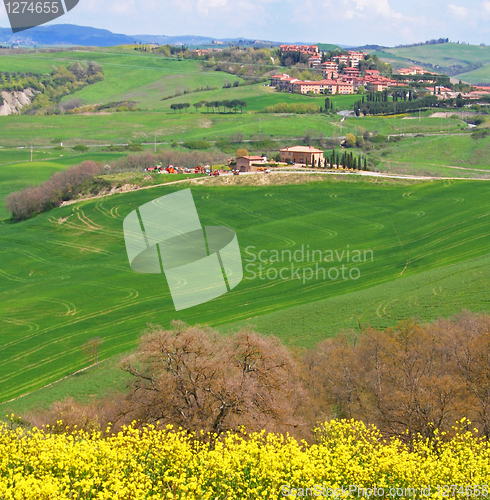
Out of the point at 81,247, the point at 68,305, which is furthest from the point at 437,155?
the point at 68,305

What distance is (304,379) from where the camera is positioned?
37.5 meters

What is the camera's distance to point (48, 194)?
102438mm

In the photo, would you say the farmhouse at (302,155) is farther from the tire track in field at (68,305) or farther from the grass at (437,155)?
the tire track in field at (68,305)

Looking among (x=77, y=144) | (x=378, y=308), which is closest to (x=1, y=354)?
(x=378, y=308)

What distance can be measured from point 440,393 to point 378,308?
26.1 metres

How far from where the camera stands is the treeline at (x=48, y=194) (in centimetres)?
9988

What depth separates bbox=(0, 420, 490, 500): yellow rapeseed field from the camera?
16.8 meters

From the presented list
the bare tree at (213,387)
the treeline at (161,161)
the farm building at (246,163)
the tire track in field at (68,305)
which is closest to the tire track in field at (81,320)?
the tire track in field at (68,305)

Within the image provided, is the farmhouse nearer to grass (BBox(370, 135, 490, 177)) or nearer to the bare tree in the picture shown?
grass (BBox(370, 135, 490, 177))

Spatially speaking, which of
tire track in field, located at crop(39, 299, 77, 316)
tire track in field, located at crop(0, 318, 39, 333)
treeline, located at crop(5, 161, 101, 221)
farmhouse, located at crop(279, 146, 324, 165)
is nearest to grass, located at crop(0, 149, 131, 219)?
treeline, located at crop(5, 161, 101, 221)

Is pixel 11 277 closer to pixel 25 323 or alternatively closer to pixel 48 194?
pixel 25 323

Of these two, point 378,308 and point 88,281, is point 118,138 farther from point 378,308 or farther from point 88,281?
point 378,308

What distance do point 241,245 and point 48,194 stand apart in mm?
42402

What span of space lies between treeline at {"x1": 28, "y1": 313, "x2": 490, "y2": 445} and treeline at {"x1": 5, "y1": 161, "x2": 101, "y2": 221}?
70187mm
